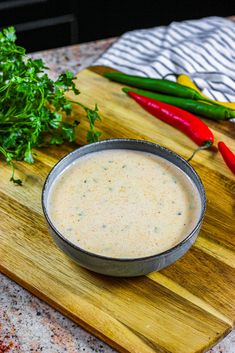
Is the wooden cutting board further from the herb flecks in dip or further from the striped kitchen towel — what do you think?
the striped kitchen towel

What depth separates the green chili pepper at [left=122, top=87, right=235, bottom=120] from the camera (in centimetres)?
211

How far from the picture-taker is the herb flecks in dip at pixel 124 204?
5.14ft

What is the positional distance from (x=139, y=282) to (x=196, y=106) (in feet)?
2.51

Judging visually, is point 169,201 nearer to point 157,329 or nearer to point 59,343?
point 157,329

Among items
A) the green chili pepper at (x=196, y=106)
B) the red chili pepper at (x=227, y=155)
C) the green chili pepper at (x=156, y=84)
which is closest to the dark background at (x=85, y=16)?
the green chili pepper at (x=156, y=84)

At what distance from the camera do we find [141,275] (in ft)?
5.19

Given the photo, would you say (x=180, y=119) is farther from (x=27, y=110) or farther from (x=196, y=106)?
(x=27, y=110)

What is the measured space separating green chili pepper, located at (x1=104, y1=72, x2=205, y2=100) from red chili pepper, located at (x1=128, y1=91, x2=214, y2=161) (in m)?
0.07

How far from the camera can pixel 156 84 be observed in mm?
2244

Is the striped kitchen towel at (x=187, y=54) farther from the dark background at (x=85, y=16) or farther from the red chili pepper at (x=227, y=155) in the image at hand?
the dark background at (x=85, y=16)

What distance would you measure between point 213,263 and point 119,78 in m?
0.89

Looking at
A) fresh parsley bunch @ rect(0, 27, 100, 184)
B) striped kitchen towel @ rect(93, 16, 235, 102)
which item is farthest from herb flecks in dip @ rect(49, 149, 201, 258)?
striped kitchen towel @ rect(93, 16, 235, 102)

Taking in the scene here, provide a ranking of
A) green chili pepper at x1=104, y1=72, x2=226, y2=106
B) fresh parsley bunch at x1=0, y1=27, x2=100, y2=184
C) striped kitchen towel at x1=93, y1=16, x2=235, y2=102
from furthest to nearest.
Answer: striped kitchen towel at x1=93, y1=16, x2=235, y2=102
green chili pepper at x1=104, y1=72, x2=226, y2=106
fresh parsley bunch at x1=0, y1=27, x2=100, y2=184

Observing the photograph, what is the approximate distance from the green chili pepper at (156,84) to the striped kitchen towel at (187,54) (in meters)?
0.10
